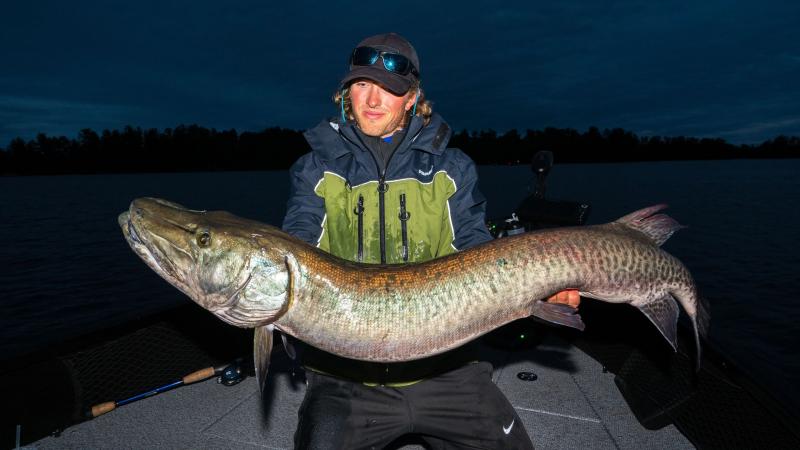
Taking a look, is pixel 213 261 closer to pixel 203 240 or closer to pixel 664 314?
pixel 203 240

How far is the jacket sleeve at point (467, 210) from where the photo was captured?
3.12m

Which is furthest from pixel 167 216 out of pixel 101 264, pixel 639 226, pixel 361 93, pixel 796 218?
pixel 796 218

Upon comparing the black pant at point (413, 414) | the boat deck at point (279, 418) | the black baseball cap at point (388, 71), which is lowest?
the boat deck at point (279, 418)

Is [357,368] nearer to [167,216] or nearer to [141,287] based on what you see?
[167,216]

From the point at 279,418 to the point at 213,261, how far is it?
89.0 inches

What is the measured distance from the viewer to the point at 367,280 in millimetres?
2371

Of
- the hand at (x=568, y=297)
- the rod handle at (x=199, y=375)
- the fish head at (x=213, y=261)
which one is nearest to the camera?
the fish head at (x=213, y=261)

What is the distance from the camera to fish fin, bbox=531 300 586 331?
2438 mm

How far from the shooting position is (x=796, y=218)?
1152 inches

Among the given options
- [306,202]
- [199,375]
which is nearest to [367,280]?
[306,202]

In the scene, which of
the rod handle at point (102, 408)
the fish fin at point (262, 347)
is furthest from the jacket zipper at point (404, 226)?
the rod handle at point (102, 408)

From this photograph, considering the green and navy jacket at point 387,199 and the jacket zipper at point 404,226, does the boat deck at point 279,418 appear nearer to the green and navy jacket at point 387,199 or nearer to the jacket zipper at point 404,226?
the green and navy jacket at point 387,199

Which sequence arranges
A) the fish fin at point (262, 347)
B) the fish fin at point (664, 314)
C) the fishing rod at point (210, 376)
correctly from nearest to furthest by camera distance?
the fish fin at point (262, 347) → the fish fin at point (664, 314) → the fishing rod at point (210, 376)

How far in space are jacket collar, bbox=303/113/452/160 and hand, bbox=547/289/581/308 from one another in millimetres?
1130
